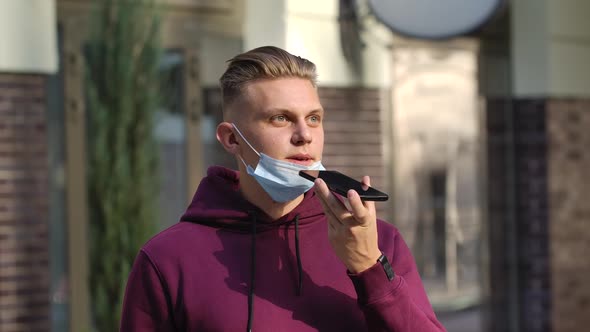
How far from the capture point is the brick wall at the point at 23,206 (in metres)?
5.61

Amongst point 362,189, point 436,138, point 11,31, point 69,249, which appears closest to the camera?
point 362,189

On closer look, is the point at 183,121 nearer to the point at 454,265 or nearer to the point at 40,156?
the point at 40,156

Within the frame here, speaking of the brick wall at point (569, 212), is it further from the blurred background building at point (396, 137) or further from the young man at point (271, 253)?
the young man at point (271, 253)

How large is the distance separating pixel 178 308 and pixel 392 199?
214 inches

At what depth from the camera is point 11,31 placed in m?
5.63

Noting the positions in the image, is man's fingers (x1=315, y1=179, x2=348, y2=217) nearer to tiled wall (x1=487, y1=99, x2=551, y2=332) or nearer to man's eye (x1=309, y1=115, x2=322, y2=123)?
man's eye (x1=309, y1=115, x2=322, y2=123)

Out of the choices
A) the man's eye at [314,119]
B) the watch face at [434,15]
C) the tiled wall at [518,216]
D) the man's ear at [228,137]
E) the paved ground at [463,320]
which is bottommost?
the paved ground at [463,320]

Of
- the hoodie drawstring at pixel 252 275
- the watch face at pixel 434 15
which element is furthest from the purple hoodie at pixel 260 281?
the watch face at pixel 434 15

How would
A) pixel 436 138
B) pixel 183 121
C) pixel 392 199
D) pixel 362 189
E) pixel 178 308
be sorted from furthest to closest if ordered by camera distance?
1. pixel 436 138
2. pixel 392 199
3. pixel 183 121
4. pixel 178 308
5. pixel 362 189

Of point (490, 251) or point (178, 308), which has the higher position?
point (178, 308)

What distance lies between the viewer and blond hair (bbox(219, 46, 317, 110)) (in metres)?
2.23

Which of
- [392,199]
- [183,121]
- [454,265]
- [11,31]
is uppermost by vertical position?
[11,31]

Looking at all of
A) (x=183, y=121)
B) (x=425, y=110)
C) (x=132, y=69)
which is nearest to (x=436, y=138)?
(x=425, y=110)

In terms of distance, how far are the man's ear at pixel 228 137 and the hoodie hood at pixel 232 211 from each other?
0.36ft
